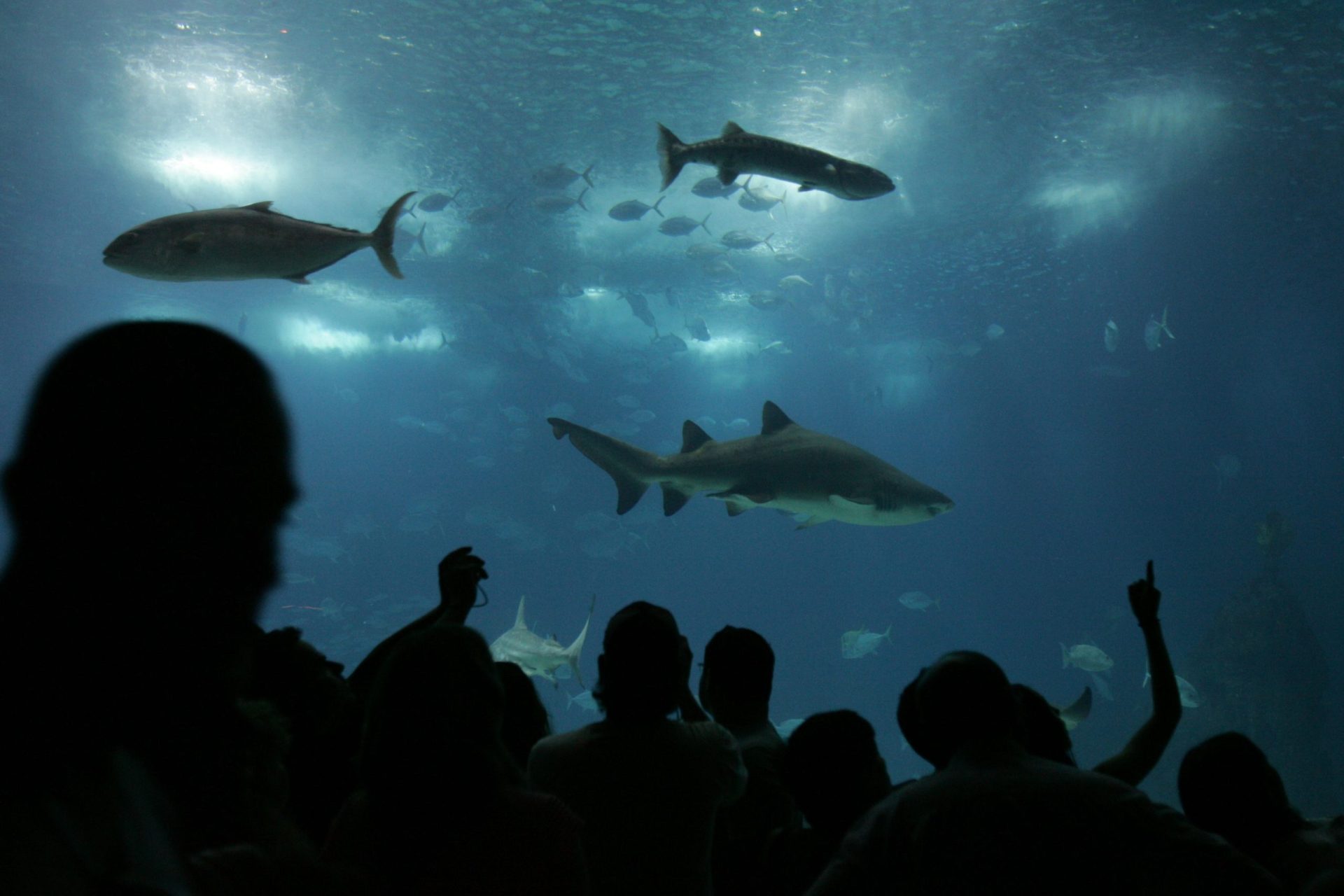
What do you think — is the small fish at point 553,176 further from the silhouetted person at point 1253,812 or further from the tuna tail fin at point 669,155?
the silhouetted person at point 1253,812

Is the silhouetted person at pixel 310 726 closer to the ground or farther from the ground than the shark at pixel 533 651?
farther from the ground

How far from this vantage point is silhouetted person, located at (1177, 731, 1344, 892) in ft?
6.30

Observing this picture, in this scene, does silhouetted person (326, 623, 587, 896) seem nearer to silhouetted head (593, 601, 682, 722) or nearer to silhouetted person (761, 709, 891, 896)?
silhouetted head (593, 601, 682, 722)

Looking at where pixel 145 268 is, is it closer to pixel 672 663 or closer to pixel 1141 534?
pixel 672 663

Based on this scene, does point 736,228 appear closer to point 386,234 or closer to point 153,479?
point 386,234

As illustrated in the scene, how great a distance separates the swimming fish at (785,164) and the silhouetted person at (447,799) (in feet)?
12.5

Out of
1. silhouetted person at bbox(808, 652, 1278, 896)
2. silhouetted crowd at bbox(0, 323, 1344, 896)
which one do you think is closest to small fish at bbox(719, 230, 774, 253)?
silhouetted crowd at bbox(0, 323, 1344, 896)

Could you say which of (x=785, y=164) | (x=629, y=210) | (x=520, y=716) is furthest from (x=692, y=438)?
(x=629, y=210)

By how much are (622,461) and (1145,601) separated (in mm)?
4324

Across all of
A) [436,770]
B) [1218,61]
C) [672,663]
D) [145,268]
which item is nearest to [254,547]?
[436,770]

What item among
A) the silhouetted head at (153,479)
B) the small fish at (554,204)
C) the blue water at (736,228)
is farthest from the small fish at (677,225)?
the silhouetted head at (153,479)

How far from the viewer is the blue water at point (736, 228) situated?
43.8 ft

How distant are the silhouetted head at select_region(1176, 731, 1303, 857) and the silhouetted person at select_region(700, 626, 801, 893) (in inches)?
47.6

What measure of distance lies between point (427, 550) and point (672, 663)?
44842mm
